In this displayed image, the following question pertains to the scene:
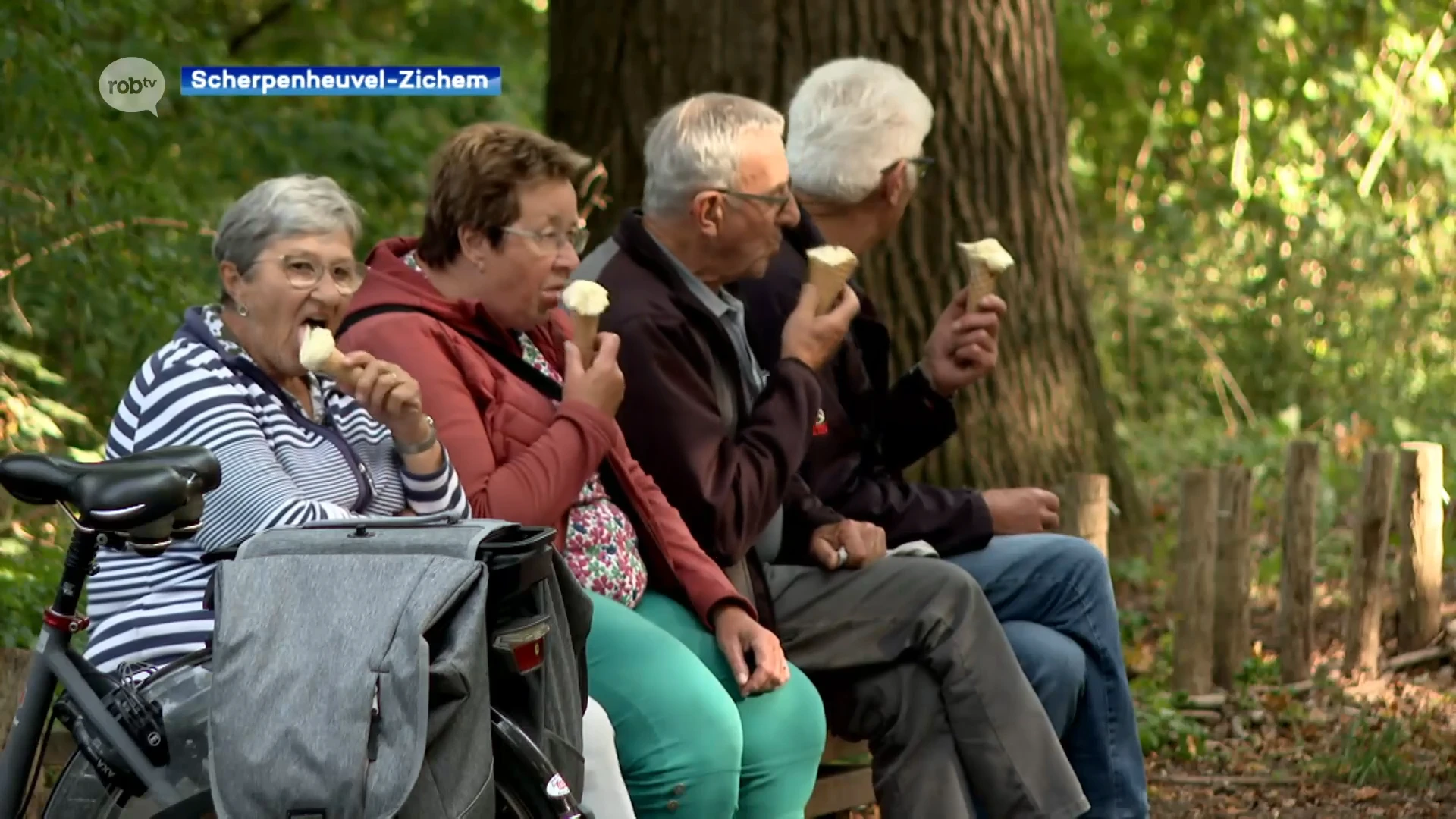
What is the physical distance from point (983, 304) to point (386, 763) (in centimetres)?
254

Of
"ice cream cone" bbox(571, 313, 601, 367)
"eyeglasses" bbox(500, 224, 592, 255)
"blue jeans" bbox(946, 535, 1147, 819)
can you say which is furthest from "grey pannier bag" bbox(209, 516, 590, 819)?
"blue jeans" bbox(946, 535, 1147, 819)

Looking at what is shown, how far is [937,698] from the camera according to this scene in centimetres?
393

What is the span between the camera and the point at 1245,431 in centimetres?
1041

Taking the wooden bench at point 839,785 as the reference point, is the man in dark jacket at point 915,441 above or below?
above

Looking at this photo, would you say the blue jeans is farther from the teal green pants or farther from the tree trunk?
the tree trunk

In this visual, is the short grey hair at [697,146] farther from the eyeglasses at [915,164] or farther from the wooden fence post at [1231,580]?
the wooden fence post at [1231,580]

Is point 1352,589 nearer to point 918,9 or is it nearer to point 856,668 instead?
point 918,9

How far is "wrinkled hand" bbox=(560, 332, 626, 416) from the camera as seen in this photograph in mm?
3645

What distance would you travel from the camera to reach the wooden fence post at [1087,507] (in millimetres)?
5703

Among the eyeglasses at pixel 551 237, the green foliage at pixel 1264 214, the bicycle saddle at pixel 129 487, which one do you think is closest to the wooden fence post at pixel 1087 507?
the eyeglasses at pixel 551 237

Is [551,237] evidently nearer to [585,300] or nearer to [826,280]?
[585,300]

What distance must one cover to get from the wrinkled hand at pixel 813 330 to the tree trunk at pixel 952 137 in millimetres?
2074

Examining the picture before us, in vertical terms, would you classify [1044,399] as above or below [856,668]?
above

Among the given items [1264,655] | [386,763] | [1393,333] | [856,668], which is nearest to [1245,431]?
[1393,333]
